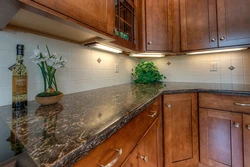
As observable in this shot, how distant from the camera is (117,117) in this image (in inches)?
18.3

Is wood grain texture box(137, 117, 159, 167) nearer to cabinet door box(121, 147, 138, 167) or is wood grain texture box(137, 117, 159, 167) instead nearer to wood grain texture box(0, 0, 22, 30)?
cabinet door box(121, 147, 138, 167)

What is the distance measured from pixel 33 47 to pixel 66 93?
39cm

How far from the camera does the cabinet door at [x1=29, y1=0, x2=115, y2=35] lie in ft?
1.70

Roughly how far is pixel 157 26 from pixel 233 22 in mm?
737

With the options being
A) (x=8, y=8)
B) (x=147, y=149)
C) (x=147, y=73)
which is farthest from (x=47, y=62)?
(x=147, y=73)

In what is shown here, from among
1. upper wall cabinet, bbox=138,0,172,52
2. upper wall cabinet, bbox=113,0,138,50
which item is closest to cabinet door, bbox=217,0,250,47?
upper wall cabinet, bbox=138,0,172,52

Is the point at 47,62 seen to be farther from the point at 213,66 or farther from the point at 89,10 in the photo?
the point at 213,66

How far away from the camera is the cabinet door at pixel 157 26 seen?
4.69 feet

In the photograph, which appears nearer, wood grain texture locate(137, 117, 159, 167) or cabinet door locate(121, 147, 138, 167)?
cabinet door locate(121, 147, 138, 167)

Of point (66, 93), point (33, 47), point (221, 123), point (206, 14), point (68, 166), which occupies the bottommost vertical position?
point (221, 123)

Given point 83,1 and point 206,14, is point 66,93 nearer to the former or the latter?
point 83,1

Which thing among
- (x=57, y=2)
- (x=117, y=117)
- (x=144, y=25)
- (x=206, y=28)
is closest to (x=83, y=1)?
(x=57, y=2)

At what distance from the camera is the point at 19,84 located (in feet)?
2.08

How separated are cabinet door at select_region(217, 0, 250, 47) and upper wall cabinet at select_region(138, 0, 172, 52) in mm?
509
